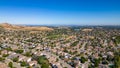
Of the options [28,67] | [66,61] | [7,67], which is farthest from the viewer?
[66,61]

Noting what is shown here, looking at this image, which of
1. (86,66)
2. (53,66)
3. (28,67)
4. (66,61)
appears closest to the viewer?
(28,67)

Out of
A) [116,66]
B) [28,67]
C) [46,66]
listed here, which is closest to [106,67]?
[116,66]

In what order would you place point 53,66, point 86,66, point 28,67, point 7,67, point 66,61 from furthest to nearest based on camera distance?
1. point 66,61
2. point 86,66
3. point 53,66
4. point 28,67
5. point 7,67

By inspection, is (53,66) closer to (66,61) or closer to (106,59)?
(66,61)

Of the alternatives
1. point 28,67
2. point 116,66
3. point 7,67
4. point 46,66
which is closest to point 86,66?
point 116,66

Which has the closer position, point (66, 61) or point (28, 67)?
point (28, 67)

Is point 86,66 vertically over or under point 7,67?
under

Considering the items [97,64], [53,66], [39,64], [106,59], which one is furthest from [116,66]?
[39,64]

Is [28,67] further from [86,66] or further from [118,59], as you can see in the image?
[118,59]

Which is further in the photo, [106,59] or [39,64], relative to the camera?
[106,59]
